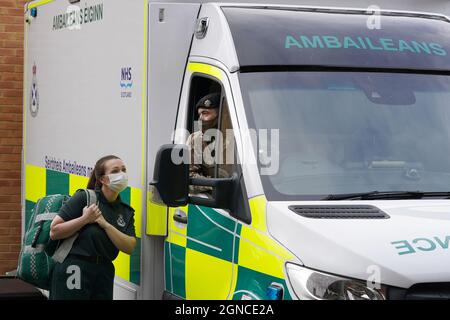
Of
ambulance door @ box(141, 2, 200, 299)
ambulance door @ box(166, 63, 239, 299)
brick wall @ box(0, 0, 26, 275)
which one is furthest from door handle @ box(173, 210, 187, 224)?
brick wall @ box(0, 0, 26, 275)

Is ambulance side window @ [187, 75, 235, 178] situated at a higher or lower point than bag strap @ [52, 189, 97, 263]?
higher

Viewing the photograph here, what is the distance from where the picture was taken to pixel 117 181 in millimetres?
5758

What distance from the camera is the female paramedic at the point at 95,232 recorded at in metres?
5.75

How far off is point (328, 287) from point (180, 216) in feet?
4.75

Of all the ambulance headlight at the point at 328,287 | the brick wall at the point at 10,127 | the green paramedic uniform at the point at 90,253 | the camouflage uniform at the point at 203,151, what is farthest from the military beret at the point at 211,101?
the brick wall at the point at 10,127

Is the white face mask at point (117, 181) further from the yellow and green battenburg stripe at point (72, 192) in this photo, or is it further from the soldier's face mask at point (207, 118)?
the soldier's face mask at point (207, 118)

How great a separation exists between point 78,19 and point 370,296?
368 cm

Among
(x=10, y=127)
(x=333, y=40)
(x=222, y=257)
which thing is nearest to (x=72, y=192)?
(x=222, y=257)

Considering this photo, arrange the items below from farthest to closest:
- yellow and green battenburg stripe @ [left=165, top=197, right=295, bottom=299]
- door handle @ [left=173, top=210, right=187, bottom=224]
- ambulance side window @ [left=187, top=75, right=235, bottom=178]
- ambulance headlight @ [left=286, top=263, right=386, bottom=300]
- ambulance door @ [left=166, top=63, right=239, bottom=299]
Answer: door handle @ [left=173, top=210, right=187, bottom=224] → ambulance side window @ [left=187, top=75, right=235, bottom=178] → ambulance door @ [left=166, top=63, right=239, bottom=299] → yellow and green battenburg stripe @ [left=165, top=197, right=295, bottom=299] → ambulance headlight @ [left=286, top=263, right=386, bottom=300]

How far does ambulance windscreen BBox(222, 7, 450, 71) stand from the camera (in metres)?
5.26

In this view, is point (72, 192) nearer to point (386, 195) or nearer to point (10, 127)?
point (386, 195)

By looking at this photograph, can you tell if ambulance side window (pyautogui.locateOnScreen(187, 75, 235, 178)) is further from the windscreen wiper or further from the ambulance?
the windscreen wiper

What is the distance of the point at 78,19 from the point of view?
709cm
